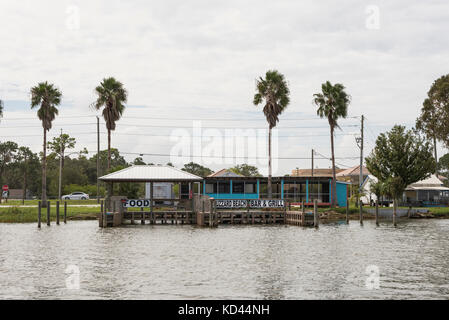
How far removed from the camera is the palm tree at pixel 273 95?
67.4 m

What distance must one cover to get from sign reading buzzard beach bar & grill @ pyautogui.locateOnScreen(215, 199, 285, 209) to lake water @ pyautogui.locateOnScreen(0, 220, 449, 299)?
9.46 meters

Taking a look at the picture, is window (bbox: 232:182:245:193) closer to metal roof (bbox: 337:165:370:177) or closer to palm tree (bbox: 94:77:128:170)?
palm tree (bbox: 94:77:128:170)

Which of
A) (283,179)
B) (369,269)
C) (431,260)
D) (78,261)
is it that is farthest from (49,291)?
(283,179)

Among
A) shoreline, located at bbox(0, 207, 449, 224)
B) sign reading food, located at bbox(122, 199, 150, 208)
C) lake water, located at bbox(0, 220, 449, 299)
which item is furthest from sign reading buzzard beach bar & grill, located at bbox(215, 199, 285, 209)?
lake water, located at bbox(0, 220, 449, 299)

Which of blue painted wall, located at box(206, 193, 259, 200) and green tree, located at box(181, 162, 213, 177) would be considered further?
green tree, located at box(181, 162, 213, 177)

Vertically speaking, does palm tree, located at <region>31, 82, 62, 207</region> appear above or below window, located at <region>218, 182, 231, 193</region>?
above

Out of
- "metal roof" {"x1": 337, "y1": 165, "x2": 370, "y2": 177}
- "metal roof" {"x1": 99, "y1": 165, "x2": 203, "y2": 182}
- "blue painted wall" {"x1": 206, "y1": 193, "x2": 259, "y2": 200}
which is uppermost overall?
"metal roof" {"x1": 337, "y1": 165, "x2": 370, "y2": 177}

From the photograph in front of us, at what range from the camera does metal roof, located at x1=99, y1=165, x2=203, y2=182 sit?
4766cm

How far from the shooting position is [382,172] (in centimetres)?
6519

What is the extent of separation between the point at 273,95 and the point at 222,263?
43.9 metres

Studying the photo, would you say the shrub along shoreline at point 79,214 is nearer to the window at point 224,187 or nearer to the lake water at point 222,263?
the lake water at point 222,263

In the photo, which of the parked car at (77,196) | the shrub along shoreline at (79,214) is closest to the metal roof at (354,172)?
the shrub along shoreline at (79,214)

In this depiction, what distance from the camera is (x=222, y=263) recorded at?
2591 centimetres
